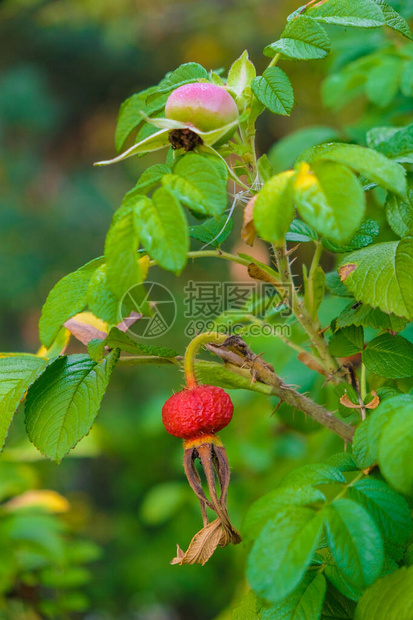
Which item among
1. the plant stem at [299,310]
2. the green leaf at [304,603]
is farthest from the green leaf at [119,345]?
the green leaf at [304,603]

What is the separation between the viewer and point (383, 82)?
1232 millimetres

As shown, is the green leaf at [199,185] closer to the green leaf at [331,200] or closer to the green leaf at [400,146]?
the green leaf at [331,200]

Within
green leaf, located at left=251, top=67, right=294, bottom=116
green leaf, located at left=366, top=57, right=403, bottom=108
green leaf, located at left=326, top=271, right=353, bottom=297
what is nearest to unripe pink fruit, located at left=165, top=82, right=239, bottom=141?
green leaf, located at left=251, top=67, right=294, bottom=116

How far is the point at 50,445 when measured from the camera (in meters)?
0.57

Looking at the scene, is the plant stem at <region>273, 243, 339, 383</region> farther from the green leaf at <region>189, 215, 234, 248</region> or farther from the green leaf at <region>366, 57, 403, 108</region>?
the green leaf at <region>366, 57, 403, 108</region>

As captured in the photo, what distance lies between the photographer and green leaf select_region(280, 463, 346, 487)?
492 millimetres

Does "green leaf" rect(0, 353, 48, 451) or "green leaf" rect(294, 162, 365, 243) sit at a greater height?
"green leaf" rect(294, 162, 365, 243)

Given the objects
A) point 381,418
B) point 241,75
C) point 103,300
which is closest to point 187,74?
point 241,75

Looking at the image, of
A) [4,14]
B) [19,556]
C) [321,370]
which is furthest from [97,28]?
[321,370]

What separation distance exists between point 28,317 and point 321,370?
134 inches

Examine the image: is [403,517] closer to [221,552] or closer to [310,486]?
[310,486]

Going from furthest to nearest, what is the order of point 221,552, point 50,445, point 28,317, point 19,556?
point 28,317
point 221,552
point 19,556
point 50,445

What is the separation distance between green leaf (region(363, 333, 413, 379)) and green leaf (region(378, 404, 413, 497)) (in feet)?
0.54

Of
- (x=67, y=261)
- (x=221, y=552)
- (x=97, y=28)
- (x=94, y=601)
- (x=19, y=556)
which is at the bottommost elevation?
(x=94, y=601)
